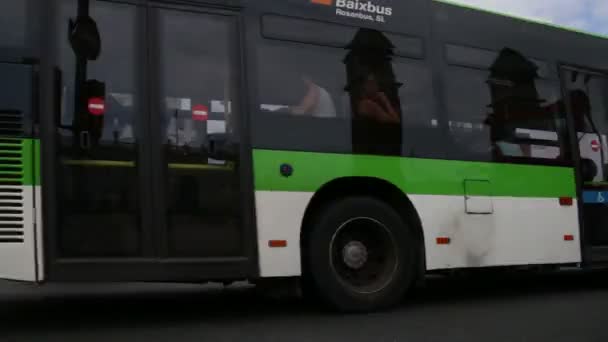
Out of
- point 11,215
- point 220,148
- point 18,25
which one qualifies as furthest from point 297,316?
point 18,25

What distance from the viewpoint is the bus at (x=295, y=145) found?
4527 millimetres

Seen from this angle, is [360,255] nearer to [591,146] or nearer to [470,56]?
[470,56]

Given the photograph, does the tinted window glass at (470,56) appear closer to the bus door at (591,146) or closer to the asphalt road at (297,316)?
the bus door at (591,146)

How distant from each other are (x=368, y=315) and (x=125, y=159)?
2529 millimetres

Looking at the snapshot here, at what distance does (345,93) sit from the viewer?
5.66 m

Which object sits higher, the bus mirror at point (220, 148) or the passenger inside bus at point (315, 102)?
the passenger inside bus at point (315, 102)

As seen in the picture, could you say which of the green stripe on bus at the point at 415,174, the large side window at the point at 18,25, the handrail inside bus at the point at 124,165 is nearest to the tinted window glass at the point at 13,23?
the large side window at the point at 18,25

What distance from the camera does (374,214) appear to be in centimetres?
563

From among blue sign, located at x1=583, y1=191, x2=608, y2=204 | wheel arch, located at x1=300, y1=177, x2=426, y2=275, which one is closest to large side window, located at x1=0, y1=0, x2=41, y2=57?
wheel arch, located at x1=300, y1=177, x2=426, y2=275

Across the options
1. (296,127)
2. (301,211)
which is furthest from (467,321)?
(296,127)

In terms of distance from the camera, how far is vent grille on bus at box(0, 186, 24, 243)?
4.33 m

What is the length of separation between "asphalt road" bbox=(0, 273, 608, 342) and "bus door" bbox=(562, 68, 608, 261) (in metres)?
0.78

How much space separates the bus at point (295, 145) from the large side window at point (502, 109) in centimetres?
2

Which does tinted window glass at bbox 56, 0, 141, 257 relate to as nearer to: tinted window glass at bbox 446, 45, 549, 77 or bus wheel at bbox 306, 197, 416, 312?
bus wheel at bbox 306, 197, 416, 312
